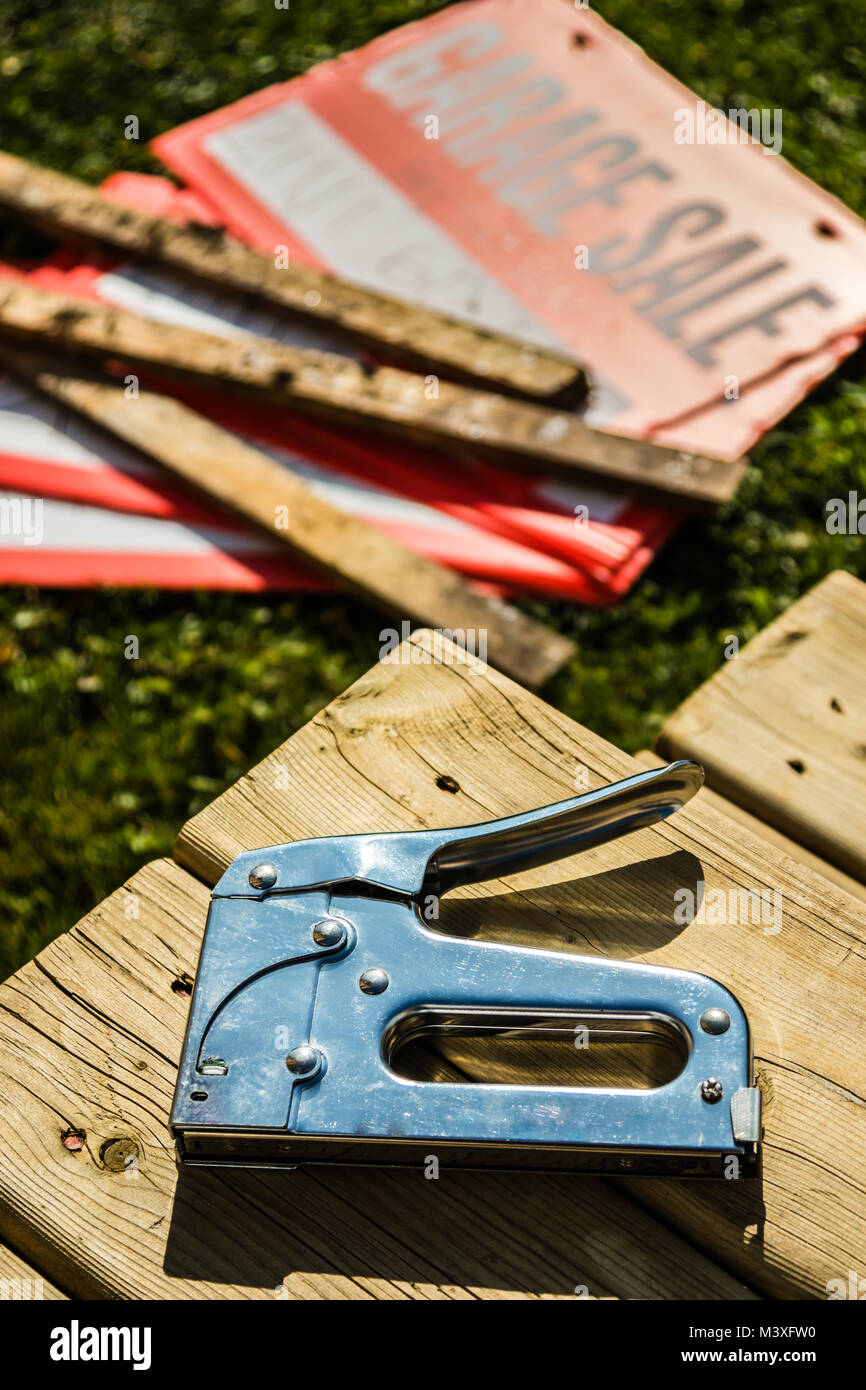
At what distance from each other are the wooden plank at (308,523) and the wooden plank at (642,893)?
1.15 metres

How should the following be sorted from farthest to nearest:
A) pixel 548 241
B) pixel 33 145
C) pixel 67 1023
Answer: pixel 33 145 → pixel 548 241 → pixel 67 1023

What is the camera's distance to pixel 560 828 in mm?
1131

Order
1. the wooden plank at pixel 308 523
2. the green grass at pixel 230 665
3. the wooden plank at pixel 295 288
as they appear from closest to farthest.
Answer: the green grass at pixel 230 665 → the wooden plank at pixel 308 523 → the wooden plank at pixel 295 288

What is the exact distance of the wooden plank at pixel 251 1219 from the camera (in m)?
0.99

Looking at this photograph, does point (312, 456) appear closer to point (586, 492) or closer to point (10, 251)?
point (586, 492)

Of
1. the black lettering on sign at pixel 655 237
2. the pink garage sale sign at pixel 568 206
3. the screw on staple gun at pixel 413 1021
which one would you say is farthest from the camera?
the black lettering on sign at pixel 655 237

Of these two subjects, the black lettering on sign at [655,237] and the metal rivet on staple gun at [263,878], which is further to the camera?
the black lettering on sign at [655,237]

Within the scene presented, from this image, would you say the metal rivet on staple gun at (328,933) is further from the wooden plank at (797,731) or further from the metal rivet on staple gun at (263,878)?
the wooden plank at (797,731)

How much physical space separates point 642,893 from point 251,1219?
48 centimetres

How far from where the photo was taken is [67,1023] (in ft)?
3.72

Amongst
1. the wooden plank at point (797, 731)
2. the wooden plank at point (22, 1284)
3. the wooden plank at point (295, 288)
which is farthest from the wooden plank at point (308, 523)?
the wooden plank at point (22, 1284)

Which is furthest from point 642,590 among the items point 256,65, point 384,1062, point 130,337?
point 256,65

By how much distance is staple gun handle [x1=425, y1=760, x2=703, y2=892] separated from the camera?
110cm

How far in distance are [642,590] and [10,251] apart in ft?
6.94
